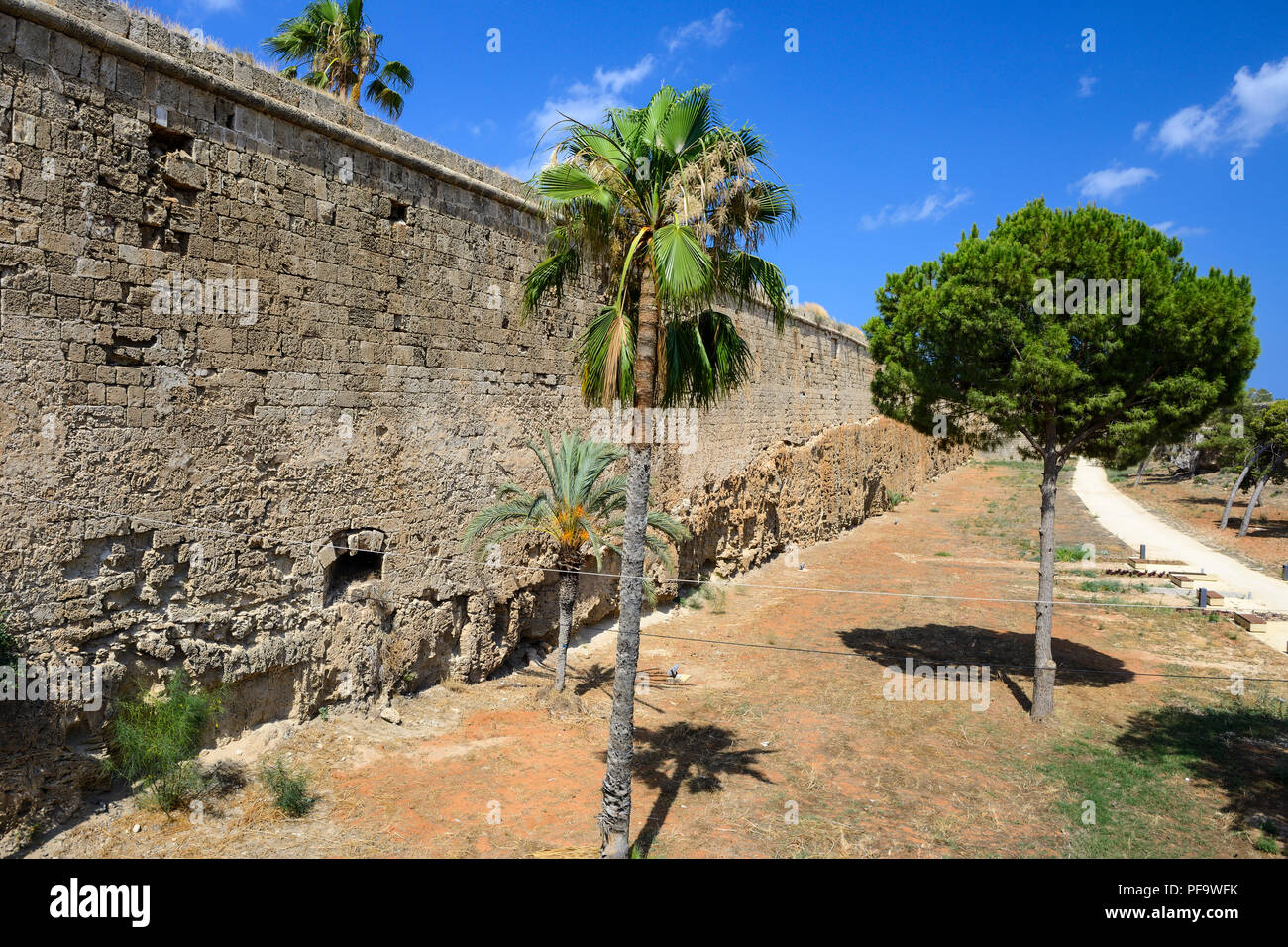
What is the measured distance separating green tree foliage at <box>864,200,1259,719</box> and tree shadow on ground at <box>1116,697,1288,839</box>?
127cm

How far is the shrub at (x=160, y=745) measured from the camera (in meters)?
6.55

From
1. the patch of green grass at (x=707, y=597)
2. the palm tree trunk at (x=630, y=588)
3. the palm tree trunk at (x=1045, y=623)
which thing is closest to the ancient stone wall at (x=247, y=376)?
the palm tree trunk at (x=630, y=588)

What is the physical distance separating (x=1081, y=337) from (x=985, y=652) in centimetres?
539

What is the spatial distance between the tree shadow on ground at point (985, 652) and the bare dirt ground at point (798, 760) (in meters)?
0.06

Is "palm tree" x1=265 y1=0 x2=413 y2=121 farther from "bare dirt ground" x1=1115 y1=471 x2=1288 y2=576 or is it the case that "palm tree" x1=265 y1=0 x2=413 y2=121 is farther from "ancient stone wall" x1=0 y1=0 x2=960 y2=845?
"bare dirt ground" x1=1115 y1=471 x2=1288 y2=576

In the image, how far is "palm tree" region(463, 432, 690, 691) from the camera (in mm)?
9805

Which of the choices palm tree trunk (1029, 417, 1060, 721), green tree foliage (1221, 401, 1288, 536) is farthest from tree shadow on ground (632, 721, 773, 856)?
green tree foliage (1221, 401, 1288, 536)

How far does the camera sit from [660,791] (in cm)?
778

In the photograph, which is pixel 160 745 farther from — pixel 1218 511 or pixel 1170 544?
pixel 1218 511

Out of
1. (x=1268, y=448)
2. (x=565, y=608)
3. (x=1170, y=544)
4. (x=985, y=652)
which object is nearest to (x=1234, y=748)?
(x=985, y=652)

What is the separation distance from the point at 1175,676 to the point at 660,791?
28.8 feet
